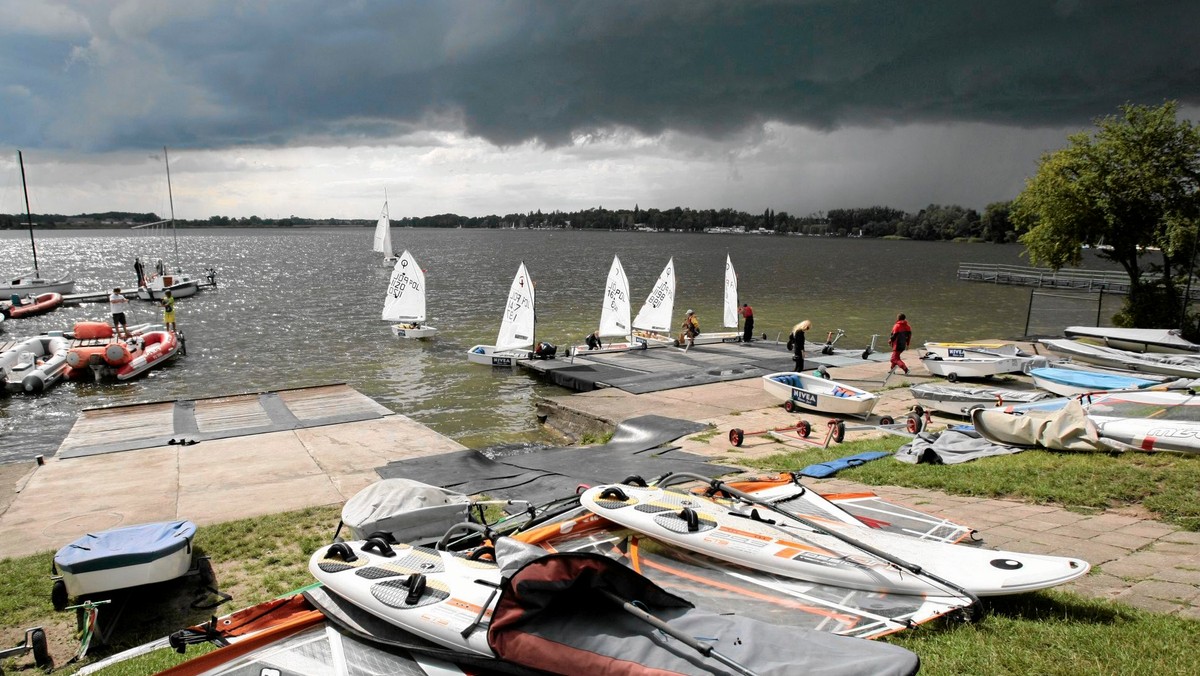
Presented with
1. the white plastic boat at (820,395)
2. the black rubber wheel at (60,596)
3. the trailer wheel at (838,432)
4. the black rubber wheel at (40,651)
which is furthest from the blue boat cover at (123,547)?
the white plastic boat at (820,395)

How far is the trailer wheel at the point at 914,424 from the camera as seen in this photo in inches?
548

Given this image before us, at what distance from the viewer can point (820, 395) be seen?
1659 cm

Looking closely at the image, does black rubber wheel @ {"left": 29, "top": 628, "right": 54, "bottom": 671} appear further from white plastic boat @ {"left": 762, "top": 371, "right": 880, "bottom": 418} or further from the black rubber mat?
white plastic boat @ {"left": 762, "top": 371, "right": 880, "bottom": 418}

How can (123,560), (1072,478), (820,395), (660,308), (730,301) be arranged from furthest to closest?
(730,301)
(660,308)
(820,395)
(1072,478)
(123,560)

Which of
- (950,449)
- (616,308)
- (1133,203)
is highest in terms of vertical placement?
(1133,203)

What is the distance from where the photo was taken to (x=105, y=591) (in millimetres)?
7590

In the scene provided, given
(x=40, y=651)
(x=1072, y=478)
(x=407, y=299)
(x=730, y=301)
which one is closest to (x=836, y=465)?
(x=1072, y=478)

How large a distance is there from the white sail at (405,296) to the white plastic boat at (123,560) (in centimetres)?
2986

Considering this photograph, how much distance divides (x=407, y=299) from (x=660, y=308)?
48.6 ft

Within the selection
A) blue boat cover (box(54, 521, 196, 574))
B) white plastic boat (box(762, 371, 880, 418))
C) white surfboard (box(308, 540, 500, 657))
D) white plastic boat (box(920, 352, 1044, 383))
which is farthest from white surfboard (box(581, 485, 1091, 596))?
white plastic boat (box(920, 352, 1044, 383))

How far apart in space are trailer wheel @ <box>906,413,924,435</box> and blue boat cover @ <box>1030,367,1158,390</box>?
578 centimetres

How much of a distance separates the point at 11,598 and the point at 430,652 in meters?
6.50

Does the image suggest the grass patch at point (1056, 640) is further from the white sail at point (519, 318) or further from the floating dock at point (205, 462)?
the white sail at point (519, 318)

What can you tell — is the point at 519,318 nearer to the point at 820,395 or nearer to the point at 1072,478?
the point at 820,395
